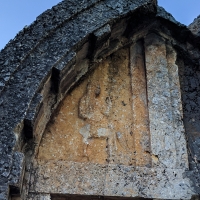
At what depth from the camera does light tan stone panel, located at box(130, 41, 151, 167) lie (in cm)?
414

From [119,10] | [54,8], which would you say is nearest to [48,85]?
[54,8]

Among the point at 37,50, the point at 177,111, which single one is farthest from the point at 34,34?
the point at 177,111

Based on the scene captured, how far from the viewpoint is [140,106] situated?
14.6ft

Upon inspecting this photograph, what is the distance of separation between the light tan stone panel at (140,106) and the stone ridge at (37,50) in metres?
0.57

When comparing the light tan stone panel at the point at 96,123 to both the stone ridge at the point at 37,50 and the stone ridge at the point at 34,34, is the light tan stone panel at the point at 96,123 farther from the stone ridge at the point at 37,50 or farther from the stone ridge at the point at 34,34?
the stone ridge at the point at 34,34

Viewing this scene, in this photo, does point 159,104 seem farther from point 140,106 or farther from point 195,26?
point 195,26

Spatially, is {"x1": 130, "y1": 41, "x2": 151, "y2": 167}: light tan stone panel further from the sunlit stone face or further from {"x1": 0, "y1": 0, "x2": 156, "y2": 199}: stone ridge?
{"x1": 0, "y1": 0, "x2": 156, "y2": 199}: stone ridge

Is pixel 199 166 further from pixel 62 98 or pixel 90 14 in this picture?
pixel 90 14

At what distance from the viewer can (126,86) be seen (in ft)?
15.1

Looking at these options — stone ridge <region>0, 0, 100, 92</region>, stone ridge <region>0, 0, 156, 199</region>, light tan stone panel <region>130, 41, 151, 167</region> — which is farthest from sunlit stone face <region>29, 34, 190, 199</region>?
stone ridge <region>0, 0, 100, 92</region>

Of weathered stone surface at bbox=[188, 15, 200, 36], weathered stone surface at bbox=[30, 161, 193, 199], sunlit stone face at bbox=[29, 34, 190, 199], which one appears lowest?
weathered stone surface at bbox=[30, 161, 193, 199]

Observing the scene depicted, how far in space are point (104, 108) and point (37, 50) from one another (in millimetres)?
988

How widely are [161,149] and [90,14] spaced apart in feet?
5.38

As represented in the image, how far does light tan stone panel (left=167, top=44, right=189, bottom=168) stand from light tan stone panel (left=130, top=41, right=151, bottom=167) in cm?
31
